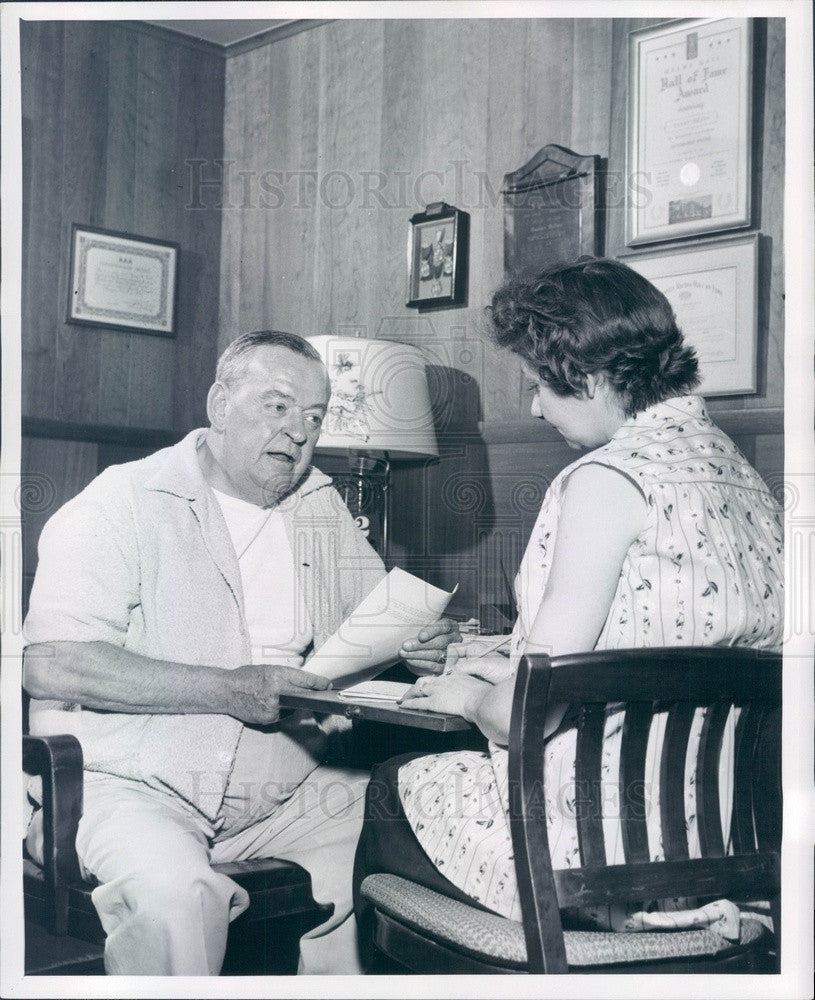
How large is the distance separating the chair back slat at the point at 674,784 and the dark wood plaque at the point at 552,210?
58.5 inches

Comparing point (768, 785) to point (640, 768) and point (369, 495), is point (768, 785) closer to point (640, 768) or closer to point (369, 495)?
point (640, 768)

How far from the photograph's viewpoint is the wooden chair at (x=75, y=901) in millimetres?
1654

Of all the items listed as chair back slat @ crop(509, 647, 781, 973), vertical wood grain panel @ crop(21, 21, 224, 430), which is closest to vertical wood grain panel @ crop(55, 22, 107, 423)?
vertical wood grain panel @ crop(21, 21, 224, 430)

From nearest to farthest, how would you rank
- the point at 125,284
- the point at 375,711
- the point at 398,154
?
the point at 375,711 < the point at 398,154 < the point at 125,284

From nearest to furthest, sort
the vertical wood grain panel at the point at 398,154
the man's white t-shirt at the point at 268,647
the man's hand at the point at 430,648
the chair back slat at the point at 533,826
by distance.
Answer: the chair back slat at the point at 533,826, the man's white t-shirt at the point at 268,647, the man's hand at the point at 430,648, the vertical wood grain panel at the point at 398,154

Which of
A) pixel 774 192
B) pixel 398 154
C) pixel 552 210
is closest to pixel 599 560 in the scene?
pixel 774 192

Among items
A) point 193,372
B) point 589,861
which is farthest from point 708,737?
point 193,372

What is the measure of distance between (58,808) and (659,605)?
3.35 feet

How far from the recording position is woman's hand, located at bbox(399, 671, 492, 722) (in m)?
1.54

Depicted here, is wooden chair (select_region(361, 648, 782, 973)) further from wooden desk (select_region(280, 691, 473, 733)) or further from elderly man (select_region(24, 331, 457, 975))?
elderly man (select_region(24, 331, 457, 975))

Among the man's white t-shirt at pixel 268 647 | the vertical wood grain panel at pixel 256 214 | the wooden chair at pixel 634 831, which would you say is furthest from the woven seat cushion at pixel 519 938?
the vertical wood grain panel at pixel 256 214

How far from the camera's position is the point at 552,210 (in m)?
2.59

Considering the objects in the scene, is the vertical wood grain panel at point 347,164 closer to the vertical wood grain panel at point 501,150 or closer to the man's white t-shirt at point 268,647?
the vertical wood grain panel at point 501,150

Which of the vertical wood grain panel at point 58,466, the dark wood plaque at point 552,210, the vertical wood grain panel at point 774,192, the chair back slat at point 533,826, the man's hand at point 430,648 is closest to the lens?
the chair back slat at point 533,826
